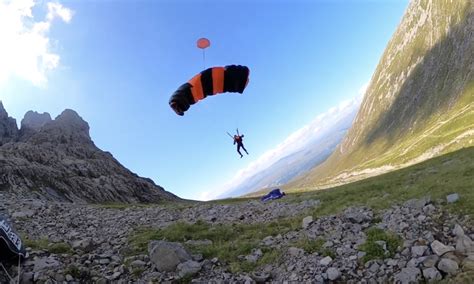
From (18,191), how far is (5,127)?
68.7m

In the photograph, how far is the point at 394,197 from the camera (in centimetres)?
2016

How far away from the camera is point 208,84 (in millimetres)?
23906

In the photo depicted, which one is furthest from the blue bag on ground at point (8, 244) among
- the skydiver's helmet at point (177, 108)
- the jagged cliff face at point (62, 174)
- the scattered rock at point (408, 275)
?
the jagged cliff face at point (62, 174)

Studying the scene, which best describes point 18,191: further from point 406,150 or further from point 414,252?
point 406,150

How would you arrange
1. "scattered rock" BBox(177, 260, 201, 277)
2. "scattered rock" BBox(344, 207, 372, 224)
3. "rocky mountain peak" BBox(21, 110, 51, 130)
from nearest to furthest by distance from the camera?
"scattered rock" BBox(177, 260, 201, 277) → "scattered rock" BBox(344, 207, 372, 224) → "rocky mountain peak" BBox(21, 110, 51, 130)

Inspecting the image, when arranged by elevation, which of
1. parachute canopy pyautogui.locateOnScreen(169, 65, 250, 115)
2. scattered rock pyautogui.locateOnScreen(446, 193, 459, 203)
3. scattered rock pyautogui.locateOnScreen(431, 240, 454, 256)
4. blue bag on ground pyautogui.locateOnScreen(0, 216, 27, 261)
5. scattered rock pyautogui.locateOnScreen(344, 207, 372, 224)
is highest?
parachute canopy pyautogui.locateOnScreen(169, 65, 250, 115)

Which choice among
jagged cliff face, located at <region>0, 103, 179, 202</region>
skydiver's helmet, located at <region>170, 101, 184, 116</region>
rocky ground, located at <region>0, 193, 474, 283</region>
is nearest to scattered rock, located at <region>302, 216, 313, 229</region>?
rocky ground, located at <region>0, 193, 474, 283</region>

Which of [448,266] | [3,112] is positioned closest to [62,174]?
[448,266]

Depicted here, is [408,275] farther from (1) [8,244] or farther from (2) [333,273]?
(1) [8,244]

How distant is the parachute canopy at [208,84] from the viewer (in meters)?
23.4

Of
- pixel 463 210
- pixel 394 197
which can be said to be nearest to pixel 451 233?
pixel 463 210

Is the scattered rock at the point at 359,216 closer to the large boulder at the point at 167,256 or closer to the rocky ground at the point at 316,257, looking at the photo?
the rocky ground at the point at 316,257

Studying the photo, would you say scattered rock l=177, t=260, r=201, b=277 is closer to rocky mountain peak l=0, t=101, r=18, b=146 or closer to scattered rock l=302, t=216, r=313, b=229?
scattered rock l=302, t=216, r=313, b=229

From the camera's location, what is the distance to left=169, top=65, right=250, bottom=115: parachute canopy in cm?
2342
